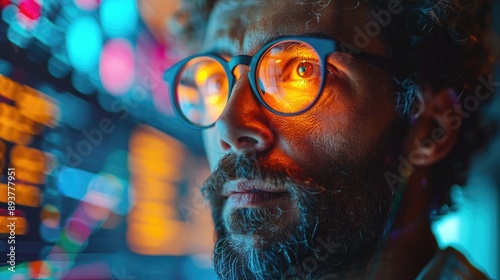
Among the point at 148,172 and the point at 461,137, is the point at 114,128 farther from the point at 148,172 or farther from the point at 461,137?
the point at 461,137

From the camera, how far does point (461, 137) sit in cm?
96

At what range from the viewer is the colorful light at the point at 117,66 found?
43.9 inches

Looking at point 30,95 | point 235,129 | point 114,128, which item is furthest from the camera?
point 114,128

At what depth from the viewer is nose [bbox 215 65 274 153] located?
0.78 m

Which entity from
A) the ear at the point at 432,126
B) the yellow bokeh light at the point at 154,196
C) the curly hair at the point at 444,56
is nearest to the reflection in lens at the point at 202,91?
the curly hair at the point at 444,56

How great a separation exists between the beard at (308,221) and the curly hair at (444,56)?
0.50 feet

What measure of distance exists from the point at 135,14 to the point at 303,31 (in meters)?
0.51

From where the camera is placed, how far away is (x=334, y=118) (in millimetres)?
792

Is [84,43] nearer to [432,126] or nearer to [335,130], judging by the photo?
[335,130]

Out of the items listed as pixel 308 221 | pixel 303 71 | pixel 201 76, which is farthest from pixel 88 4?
pixel 308 221

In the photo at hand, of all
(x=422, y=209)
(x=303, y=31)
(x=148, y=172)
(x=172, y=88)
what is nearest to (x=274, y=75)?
(x=303, y=31)

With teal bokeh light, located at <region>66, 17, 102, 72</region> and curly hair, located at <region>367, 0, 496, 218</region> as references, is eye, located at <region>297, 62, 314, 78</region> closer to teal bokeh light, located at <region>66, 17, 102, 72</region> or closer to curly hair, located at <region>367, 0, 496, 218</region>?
curly hair, located at <region>367, 0, 496, 218</region>

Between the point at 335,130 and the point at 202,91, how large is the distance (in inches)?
12.2

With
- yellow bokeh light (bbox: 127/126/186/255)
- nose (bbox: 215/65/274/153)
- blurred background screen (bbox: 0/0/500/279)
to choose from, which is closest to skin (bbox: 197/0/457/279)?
nose (bbox: 215/65/274/153)
